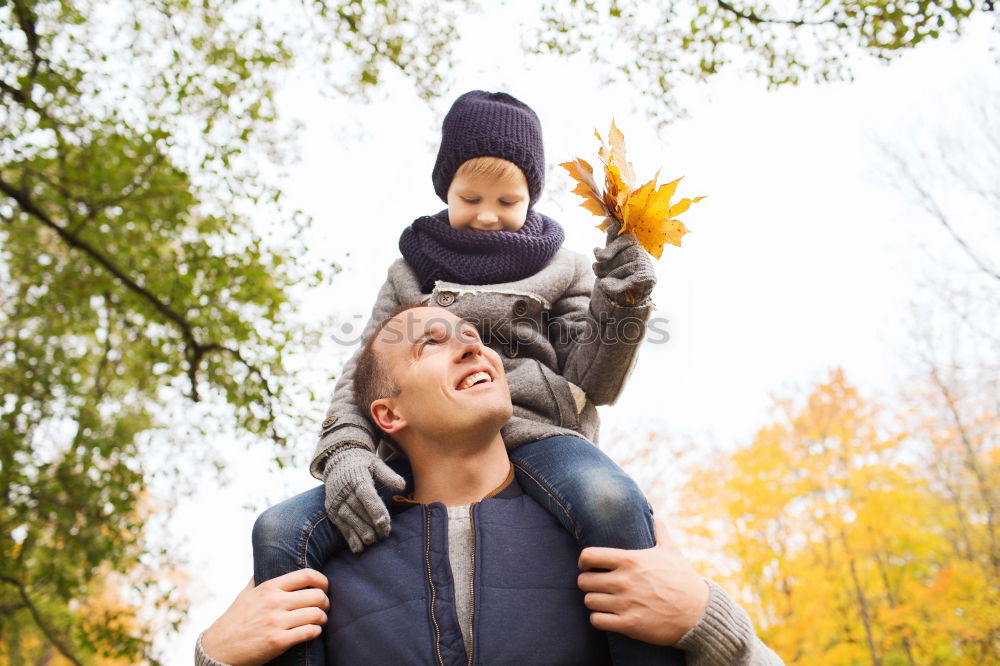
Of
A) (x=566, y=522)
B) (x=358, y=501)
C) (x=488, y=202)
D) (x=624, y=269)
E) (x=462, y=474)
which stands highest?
(x=488, y=202)

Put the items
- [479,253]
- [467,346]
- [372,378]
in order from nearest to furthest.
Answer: [467,346] < [372,378] < [479,253]

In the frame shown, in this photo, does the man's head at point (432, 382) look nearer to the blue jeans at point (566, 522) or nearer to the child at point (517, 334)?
the child at point (517, 334)

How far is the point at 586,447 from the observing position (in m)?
Result: 2.28

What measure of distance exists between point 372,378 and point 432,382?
1.06ft

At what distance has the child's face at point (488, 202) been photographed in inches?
113

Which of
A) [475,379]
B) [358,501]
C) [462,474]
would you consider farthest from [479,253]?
[358,501]

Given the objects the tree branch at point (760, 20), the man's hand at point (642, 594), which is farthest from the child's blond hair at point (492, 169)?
the tree branch at point (760, 20)

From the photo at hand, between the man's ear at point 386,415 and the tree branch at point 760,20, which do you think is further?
the tree branch at point 760,20

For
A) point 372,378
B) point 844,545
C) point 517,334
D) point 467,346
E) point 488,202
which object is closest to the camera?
point 467,346

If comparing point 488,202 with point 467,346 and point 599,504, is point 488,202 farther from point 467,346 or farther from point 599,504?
point 599,504

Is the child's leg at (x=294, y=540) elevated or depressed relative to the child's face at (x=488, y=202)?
depressed

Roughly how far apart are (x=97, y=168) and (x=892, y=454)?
1512 centimetres

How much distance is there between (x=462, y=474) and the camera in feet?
7.49

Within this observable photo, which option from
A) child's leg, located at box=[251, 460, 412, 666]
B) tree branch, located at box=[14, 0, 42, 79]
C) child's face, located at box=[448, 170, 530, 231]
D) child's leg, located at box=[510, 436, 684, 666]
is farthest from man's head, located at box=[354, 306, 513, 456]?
tree branch, located at box=[14, 0, 42, 79]
